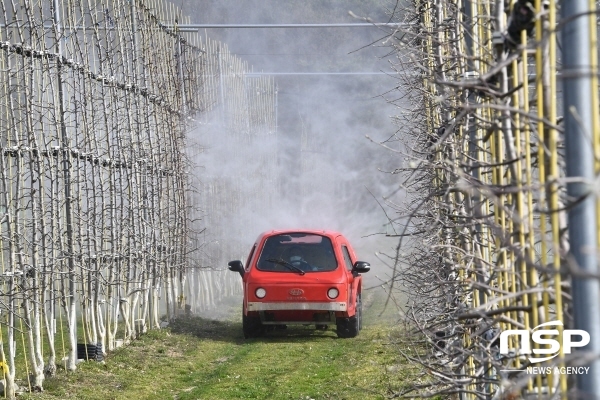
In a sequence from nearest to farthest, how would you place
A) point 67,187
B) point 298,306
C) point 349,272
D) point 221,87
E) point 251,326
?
point 67,187, point 298,306, point 251,326, point 349,272, point 221,87

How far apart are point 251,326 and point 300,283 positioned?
1129 mm

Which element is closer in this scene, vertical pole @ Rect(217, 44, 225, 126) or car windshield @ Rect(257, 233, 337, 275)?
car windshield @ Rect(257, 233, 337, 275)

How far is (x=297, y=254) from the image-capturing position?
16.0m

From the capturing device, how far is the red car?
50.0 feet

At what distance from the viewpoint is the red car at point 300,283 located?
15250 millimetres

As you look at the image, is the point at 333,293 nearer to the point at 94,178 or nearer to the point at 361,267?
the point at 361,267

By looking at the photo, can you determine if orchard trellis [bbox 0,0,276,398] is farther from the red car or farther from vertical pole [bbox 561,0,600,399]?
vertical pole [bbox 561,0,600,399]

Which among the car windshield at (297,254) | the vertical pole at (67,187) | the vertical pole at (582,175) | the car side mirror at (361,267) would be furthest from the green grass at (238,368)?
the vertical pole at (582,175)

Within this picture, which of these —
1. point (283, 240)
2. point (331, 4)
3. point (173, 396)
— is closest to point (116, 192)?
point (283, 240)

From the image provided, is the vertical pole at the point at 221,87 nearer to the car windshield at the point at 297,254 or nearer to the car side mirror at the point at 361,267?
the car windshield at the point at 297,254

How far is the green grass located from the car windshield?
111cm

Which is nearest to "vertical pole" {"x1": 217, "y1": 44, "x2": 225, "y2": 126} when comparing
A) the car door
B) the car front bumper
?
the car door

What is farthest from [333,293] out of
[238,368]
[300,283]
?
[238,368]

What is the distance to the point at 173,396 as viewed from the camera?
35.4 ft
